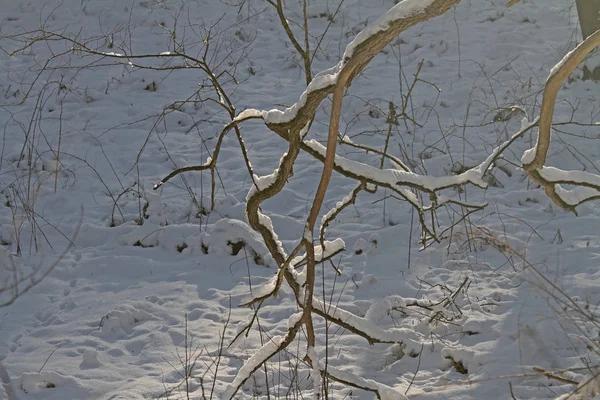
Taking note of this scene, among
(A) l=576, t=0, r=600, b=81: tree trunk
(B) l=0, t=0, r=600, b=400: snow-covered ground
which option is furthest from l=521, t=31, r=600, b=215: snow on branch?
(A) l=576, t=0, r=600, b=81: tree trunk

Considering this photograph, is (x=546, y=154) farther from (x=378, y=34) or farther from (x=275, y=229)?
(x=275, y=229)

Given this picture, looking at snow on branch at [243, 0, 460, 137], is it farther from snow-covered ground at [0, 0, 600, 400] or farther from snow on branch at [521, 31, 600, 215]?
snow-covered ground at [0, 0, 600, 400]

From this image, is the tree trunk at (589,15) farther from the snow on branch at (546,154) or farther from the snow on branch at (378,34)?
the snow on branch at (378,34)

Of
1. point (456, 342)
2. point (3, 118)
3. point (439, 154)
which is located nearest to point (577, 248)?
point (456, 342)

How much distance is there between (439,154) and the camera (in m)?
5.55

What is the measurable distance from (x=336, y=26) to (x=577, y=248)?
478 centimetres

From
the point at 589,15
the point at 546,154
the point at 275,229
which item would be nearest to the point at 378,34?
the point at 546,154

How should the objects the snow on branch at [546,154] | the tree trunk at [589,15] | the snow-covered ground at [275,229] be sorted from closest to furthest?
the snow on branch at [546,154]
the snow-covered ground at [275,229]
the tree trunk at [589,15]

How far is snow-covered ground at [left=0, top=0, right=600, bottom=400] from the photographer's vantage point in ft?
10.2

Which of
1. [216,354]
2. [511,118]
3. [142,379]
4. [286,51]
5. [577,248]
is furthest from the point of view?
[286,51]

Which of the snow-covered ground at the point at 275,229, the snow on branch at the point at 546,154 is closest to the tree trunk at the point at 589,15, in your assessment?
the snow-covered ground at the point at 275,229

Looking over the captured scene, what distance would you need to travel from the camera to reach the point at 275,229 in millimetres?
4684

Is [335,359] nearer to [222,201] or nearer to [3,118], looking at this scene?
[222,201]

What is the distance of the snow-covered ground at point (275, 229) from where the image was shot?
10.2 feet
